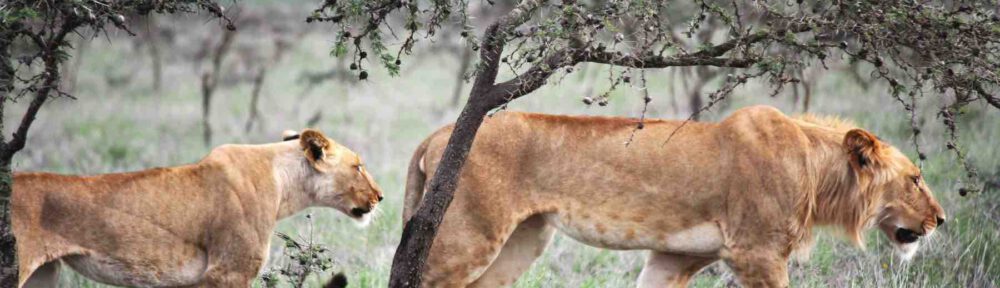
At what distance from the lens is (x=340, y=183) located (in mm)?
6312

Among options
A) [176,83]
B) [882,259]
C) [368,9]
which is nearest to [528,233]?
[368,9]

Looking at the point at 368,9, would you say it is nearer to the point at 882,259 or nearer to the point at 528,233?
the point at 528,233

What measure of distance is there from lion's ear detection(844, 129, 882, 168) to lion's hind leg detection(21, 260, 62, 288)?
383 cm

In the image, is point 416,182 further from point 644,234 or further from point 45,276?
point 45,276

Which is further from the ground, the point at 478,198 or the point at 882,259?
the point at 478,198

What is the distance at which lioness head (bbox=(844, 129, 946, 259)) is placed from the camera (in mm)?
5746

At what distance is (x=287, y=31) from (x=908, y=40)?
1002 inches

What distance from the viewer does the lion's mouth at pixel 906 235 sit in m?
5.86

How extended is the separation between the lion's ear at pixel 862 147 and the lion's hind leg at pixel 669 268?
2.94 feet

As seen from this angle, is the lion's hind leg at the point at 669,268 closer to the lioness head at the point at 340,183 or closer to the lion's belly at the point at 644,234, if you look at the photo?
the lion's belly at the point at 644,234

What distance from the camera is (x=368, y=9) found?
4.93m

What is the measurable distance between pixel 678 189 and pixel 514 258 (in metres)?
0.95

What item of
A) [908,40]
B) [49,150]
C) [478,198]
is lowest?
[49,150]

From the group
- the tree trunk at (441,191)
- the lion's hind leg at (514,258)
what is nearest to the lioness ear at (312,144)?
the lion's hind leg at (514,258)
